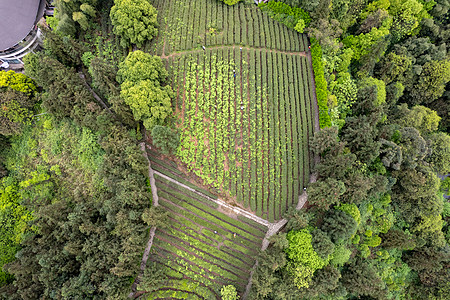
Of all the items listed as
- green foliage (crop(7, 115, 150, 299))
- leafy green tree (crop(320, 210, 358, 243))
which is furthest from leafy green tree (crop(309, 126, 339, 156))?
green foliage (crop(7, 115, 150, 299))

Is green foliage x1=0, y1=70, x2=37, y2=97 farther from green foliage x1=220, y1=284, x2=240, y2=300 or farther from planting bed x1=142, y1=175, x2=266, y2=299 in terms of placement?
green foliage x1=220, y1=284, x2=240, y2=300

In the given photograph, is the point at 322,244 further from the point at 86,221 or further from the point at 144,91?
the point at 86,221

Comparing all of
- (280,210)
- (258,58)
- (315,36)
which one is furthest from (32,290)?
(315,36)

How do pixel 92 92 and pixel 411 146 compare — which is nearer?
pixel 411 146

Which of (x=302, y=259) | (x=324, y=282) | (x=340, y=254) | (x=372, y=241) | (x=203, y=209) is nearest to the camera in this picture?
(x=324, y=282)

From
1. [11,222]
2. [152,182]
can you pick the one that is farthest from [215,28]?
[11,222]
